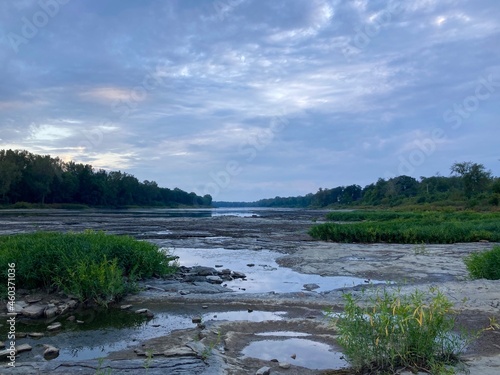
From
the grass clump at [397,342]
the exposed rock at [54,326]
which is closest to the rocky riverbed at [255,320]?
the exposed rock at [54,326]

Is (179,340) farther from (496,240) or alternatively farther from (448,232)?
(496,240)

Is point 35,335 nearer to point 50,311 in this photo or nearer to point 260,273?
point 50,311

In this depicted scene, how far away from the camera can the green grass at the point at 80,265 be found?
10.2m

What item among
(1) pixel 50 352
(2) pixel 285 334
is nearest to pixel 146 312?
(1) pixel 50 352

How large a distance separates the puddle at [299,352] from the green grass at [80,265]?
458 centimetres

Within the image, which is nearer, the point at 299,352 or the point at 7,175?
the point at 299,352

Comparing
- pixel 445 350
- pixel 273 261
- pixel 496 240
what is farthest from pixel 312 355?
pixel 496 240

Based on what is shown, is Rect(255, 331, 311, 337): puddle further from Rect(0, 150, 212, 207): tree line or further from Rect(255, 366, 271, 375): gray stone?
Rect(0, 150, 212, 207): tree line

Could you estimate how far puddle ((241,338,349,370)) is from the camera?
6.44m

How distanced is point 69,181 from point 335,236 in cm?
8304

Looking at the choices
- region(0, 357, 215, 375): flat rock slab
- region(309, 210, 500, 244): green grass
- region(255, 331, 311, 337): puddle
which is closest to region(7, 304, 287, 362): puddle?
region(0, 357, 215, 375): flat rock slab

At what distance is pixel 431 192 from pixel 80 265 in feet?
331

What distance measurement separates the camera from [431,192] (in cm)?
10000

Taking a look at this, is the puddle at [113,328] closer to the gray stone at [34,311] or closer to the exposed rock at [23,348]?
the exposed rock at [23,348]
